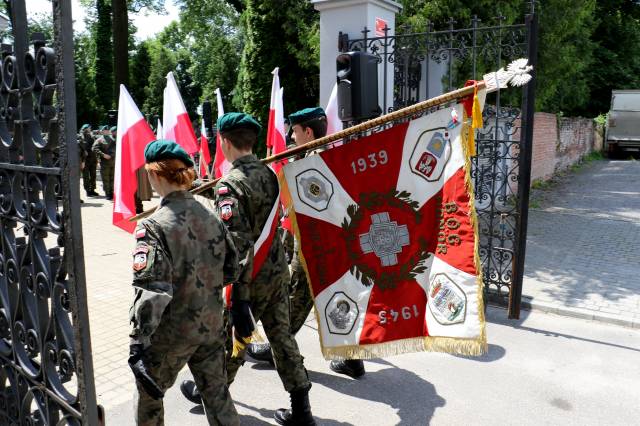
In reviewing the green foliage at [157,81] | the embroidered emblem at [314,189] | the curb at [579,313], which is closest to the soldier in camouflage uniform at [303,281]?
the embroidered emblem at [314,189]

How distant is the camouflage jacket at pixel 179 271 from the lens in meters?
2.60

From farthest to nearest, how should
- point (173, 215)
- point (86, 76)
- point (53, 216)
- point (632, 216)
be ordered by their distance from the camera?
point (86, 76), point (632, 216), point (173, 215), point (53, 216)

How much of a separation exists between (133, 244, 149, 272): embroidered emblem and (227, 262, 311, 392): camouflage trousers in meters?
1.14

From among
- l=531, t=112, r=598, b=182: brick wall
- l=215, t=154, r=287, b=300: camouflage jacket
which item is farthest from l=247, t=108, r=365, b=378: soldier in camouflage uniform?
l=531, t=112, r=598, b=182: brick wall

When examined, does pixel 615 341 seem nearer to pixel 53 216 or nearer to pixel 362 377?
pixel 362 377

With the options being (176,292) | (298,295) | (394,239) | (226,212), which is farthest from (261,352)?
A: (176,292)

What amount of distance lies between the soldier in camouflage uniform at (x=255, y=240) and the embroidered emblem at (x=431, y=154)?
3.16 feet

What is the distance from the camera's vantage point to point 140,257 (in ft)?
8.52

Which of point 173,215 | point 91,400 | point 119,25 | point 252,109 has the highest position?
point 119,25

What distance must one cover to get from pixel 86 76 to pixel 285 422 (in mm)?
37618

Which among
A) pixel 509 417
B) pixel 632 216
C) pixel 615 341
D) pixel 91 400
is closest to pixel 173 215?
pixel 91 400

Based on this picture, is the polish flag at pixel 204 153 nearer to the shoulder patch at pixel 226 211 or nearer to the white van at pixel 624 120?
the shoulder patch at pixel 226 211

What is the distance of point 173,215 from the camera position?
2742mm

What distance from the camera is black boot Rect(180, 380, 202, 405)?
4.02 meters
